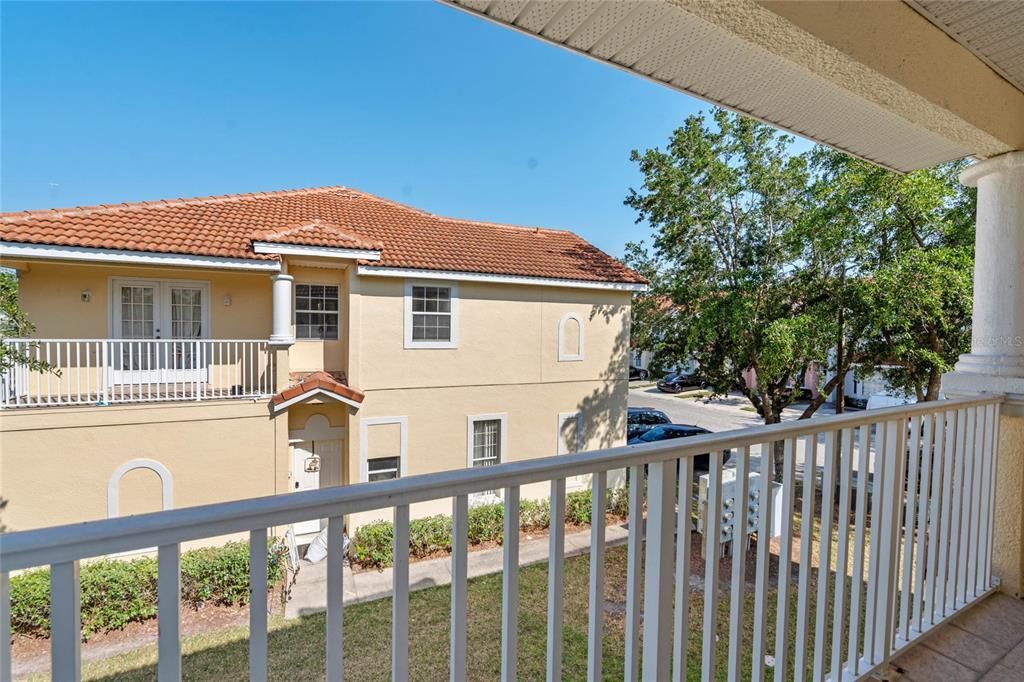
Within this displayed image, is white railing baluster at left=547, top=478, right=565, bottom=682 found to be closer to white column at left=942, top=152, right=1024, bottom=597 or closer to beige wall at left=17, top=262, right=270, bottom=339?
white column at left=942, top=152, right=1024, bottom=597

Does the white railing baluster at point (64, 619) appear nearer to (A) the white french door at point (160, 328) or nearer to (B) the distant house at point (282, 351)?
(B) the distant house at point (282, 351)

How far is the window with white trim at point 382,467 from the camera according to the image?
25.9ft

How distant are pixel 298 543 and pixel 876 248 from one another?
10.4 meters

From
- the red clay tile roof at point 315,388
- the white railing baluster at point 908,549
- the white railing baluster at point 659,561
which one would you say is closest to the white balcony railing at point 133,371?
the red clay tile roof at point 315,388

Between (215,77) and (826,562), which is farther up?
(215,77)

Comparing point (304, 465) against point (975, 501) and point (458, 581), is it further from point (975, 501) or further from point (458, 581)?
point (975, 501)

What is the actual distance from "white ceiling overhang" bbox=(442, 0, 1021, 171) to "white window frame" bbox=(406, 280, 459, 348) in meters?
6.86

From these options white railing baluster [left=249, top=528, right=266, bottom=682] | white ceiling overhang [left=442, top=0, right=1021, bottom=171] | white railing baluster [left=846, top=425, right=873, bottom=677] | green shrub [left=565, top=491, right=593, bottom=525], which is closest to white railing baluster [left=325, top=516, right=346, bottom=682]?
white railing baluster [left=249, top=528, right=266, bottom=682]

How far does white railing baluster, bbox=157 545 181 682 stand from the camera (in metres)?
0.71

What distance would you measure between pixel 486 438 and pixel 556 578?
313 inches

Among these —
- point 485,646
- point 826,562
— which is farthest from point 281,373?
point 826,562

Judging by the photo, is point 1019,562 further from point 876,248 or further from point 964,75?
point 876,248

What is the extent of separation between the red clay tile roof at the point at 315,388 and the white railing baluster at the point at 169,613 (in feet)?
23.0

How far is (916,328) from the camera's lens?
6.75 meters
